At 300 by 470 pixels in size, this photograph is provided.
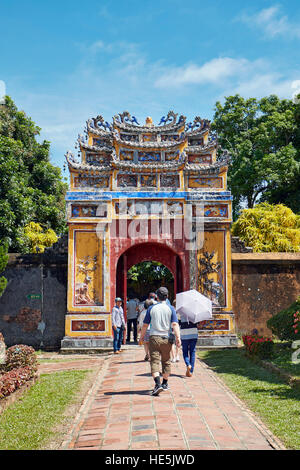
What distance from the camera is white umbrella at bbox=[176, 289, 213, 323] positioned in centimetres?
991

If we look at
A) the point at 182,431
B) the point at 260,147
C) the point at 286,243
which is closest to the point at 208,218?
the point at 286,243

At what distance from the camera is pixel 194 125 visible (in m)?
17.7

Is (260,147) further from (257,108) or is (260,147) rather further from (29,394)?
(29,394)

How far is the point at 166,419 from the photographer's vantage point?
6352 mm

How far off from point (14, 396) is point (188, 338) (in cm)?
349

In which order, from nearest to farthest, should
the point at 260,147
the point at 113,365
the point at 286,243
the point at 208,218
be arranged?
1. the point at 113,365
2. the point at 208,218
3. the point at 286,243
4. the point at 260,147

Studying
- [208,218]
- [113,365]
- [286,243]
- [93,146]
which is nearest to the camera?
[113,365]

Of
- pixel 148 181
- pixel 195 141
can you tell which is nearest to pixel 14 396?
pixel 148 181

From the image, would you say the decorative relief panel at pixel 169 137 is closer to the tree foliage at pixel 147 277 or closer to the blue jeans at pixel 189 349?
the blue jeans at pixel 189 349

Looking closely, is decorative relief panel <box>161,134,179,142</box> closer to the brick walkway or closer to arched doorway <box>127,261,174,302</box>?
the brick walkway

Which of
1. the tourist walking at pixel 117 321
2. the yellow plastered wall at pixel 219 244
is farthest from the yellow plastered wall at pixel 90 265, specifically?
the yellow plastered wall at pixel 219 244

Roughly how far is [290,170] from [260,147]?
3014mm

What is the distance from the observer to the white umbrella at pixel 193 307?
32.5 ft

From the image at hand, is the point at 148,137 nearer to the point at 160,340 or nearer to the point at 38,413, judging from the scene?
the point at 160,340
